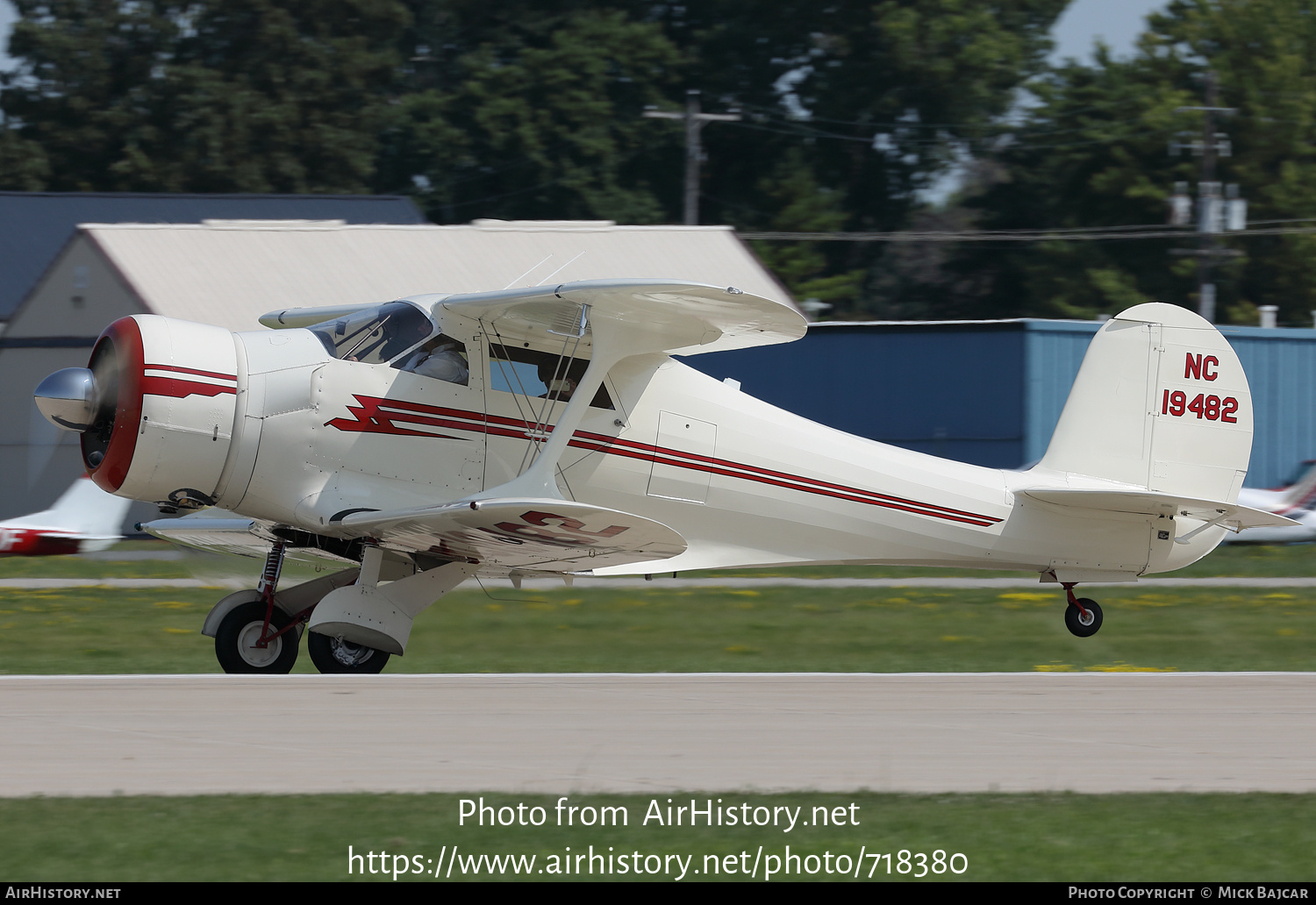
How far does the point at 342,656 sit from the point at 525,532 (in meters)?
1.69

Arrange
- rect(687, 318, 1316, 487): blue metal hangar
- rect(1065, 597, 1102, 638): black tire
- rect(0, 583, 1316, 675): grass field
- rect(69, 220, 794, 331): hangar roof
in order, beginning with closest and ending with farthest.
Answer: rect(0, 583, 1316, 675): grass field, rect(1065, 597, 1102, 638): black tire, rect(69, 220, 794, 331): hangar roof, rect(687, 318, 1316, 487): blue metal hangar

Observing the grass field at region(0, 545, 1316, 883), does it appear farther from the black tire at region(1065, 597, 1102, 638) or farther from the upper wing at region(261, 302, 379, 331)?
the upper wing at region(261, 302, 379, 331)

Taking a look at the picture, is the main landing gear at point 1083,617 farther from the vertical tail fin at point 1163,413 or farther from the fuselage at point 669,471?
the vertical tail fin at point 1163,413

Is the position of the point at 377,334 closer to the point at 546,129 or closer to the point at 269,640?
the point at 269,640

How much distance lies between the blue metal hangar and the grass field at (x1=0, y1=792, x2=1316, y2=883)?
19.0 meters

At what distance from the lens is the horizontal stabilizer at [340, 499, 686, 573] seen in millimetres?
9820

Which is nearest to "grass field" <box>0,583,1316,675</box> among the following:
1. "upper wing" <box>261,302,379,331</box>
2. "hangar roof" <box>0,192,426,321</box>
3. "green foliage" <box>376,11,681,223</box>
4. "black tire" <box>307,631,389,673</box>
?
"black tire" <box>307,631,389,673</box>

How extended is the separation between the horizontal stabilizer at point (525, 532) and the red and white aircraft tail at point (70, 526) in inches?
468

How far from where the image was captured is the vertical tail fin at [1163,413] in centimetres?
1257

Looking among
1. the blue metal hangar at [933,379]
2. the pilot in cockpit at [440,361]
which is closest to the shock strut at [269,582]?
the pilot in cockpit at [440,361]

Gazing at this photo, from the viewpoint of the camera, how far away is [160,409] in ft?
33.4

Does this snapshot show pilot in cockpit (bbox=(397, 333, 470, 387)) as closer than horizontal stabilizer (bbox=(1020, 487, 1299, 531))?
Yes
